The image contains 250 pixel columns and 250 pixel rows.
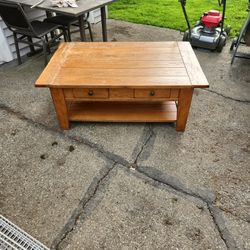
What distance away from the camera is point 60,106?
74.6 inches

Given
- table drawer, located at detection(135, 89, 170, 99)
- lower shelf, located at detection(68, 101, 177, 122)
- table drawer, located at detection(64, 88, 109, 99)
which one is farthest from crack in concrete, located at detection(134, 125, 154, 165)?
table drawer, located at detection(64, 88, 109, 99)

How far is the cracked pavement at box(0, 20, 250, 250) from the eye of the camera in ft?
4.54

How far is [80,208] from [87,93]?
0.83m

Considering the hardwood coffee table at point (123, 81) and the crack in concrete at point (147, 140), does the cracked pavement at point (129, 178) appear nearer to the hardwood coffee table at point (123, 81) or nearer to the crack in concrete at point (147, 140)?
the crack in concrete at point (147, 140)

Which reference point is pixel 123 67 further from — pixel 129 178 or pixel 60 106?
pixel 129 178

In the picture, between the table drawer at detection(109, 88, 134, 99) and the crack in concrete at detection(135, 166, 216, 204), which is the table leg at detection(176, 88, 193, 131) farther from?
the crack in concrete at detection(135, 166, 216, 204)

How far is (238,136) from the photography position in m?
2.00

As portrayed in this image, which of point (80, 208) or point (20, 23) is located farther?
point (20, 23)

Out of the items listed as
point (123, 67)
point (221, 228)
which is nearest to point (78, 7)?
point (123, 67)

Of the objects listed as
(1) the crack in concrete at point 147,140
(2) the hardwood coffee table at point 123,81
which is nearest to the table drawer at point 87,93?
(2) the hardwood coffee table at point 123,81

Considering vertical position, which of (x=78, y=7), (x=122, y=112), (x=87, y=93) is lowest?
(x=122, y=112)

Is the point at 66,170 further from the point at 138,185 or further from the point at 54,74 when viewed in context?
the point at 54,74

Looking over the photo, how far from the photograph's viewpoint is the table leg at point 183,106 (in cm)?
174

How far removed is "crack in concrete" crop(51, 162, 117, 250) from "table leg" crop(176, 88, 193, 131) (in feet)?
2.14
